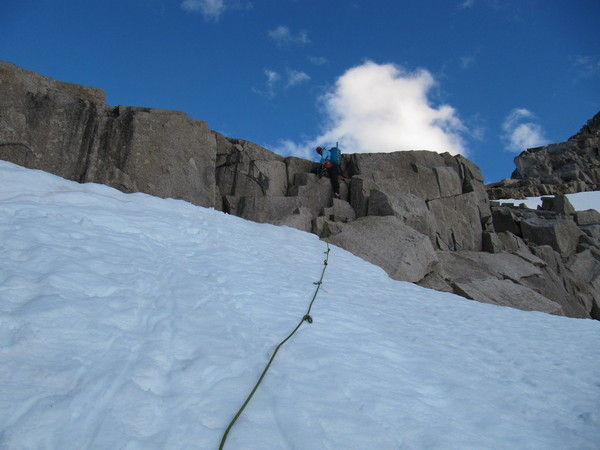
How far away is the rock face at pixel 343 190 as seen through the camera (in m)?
10.6

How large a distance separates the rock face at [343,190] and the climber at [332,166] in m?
0.33

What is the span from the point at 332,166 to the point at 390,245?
485 centimetres

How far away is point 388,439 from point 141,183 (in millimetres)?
10474

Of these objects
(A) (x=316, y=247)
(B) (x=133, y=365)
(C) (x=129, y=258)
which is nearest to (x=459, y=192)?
(A) (x=316, y=247)

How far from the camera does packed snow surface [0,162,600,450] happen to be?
2.63 metres

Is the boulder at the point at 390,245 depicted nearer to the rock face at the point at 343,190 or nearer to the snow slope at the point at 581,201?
the rock face at the point at 343,190

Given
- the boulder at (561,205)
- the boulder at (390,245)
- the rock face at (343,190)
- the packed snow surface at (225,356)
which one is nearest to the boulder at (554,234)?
the rock face at (343,190)

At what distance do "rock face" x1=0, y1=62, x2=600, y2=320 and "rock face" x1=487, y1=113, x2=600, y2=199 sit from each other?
30.9 meters

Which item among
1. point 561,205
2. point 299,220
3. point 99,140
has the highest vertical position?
point 561,205

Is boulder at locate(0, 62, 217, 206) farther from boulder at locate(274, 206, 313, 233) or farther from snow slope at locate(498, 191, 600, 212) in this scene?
snow slope at locate(498, 191, 600, 212)

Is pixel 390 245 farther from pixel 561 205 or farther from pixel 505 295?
pixel 561 205

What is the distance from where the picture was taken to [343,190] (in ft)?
51.1

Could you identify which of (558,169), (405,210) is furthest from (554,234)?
(558,169)

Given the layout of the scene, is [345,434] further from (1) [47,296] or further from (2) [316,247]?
(2) [316,247]
